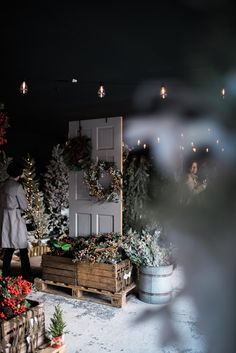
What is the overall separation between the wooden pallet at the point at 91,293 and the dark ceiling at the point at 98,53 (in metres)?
2.43

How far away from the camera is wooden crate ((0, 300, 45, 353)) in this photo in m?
2.12

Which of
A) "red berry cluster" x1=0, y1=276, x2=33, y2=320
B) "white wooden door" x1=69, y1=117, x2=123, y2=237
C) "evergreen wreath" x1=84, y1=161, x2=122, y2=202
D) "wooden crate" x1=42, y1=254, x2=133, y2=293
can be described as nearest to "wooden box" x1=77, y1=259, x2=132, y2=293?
"wooden crate" x1=42, y1=254, x2=133, y2=293

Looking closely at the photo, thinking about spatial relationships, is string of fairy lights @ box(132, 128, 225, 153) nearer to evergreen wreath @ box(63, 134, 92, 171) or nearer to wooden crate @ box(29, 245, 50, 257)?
evergreen wreath @ box(63, 134, 92, 171)

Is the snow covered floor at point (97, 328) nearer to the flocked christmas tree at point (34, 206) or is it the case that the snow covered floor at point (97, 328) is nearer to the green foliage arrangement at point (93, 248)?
the green foliage arrangement at point (93, 248)

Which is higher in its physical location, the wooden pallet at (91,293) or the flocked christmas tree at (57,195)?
the flocked christmas tree at (57,195)

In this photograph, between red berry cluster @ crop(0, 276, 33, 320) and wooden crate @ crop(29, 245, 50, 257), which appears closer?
red berry cluster @ crop(0, 276, 33, 320)

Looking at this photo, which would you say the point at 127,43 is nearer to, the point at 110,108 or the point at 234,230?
the point at 234,230

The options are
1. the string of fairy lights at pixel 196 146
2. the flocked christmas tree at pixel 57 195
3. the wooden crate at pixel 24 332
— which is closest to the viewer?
the string of fairy lights at pixel 196 146

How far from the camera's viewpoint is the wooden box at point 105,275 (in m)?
3.62

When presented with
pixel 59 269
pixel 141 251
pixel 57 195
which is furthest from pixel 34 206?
pixel 141 251

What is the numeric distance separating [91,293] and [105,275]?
0.53 m

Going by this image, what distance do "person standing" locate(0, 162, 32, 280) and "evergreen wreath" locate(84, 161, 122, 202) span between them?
33.9 inches

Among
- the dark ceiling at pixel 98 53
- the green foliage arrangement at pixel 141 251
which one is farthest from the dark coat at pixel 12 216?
the dark ceiling at pixel 98 53

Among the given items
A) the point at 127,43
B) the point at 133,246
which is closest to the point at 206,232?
the point at 127,43
